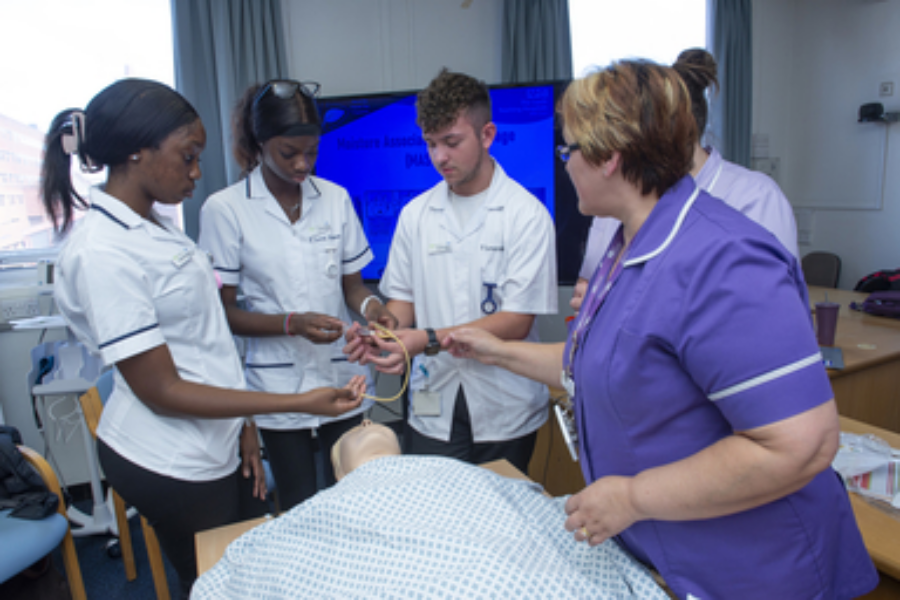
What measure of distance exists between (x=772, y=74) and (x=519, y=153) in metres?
3.78

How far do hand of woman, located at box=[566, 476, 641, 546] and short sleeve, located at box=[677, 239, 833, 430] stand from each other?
0.75ft

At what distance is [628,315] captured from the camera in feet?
3.20

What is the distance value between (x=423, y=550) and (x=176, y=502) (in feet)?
2.74

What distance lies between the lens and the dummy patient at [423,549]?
39.3 inches

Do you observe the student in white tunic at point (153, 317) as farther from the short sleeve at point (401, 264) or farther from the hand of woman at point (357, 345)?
the short sleeve at point (401, 264)

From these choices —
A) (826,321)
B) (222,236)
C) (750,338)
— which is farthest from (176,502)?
(826,321)

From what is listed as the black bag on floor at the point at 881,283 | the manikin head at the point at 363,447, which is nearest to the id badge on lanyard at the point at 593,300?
the manikin head at the point at 363,447

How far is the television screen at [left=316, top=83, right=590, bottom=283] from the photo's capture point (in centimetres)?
330

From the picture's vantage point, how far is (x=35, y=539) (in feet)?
6.48

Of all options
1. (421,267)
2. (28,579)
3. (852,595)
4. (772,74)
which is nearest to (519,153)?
(421,267)

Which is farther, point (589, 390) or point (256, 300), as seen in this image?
point (256, 300)

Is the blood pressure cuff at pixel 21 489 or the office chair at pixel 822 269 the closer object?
the blood pressure cuff at pixel 21 489

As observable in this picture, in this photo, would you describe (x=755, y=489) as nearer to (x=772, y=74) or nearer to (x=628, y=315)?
(x=628, y=315)

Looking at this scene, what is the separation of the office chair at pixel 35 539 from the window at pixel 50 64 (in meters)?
2.05
